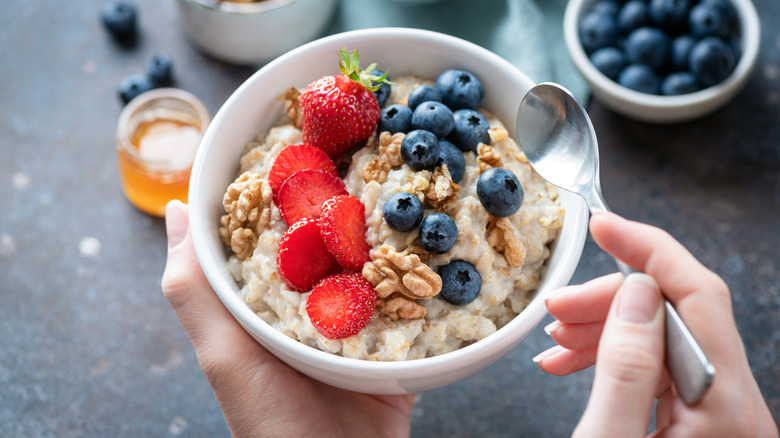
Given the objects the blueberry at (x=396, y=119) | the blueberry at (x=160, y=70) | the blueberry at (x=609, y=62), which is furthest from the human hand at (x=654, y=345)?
the blueberry at (x=160, y=70)

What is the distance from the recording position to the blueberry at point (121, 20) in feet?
8.64

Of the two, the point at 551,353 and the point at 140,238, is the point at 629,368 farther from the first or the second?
the point at 140,238

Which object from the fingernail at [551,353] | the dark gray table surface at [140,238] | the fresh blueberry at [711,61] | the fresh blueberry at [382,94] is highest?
the fresh blueberry at [382,94]

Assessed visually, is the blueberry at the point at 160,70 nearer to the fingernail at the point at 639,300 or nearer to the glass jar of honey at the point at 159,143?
the glass jar of honey at the point at 159,143

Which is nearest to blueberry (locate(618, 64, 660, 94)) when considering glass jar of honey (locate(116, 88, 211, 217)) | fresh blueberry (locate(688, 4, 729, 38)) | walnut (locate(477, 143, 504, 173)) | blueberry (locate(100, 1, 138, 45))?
fresh blueberry (locate(688, 4, 729, 38))

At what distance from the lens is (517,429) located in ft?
7.20

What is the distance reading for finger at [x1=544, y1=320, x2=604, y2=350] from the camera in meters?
1.43

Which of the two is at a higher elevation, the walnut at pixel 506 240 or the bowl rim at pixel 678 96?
the walnut at pixel 506 240

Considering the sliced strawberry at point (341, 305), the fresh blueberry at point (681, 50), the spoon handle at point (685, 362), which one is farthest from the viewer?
the fresh blueberry at point (681, 50)

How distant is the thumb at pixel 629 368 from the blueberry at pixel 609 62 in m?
1.53

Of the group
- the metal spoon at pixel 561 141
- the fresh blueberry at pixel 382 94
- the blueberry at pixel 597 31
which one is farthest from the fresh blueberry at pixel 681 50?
the fresh blueberry at pixel 382 94

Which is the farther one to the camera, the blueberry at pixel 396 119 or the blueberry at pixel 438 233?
the blueberry at pixel 396 119

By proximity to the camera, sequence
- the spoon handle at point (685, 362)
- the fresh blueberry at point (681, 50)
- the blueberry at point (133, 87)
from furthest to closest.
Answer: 1. the blueberry at point (133, 87)
2. the fresh blueberry at point (681, 50)
3. the spoon handle at point (685, 362)

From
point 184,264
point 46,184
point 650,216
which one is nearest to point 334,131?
point 184,264
